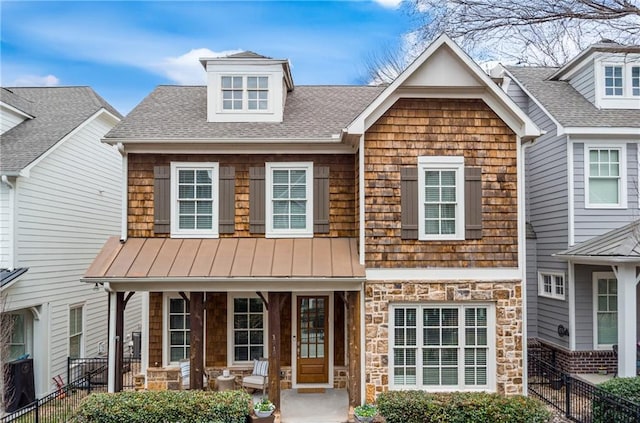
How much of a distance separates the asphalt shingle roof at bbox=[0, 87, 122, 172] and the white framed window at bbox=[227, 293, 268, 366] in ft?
19.3

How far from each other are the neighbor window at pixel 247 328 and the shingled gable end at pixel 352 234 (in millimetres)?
53

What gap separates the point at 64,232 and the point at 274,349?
296 inches

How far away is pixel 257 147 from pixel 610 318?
31.5 ft

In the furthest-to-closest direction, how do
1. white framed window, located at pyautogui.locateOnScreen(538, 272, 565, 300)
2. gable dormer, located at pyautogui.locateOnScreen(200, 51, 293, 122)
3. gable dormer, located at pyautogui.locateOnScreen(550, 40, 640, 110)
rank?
gable dormer, located at pyautogui.locateOnScreen(550, 40, 640, 110) < white framed window, located at pyautogui.locateOnScreen(538, 272, 565, 300) < gable dormer, located at pyautogui.locateOnScreen(200, 51, 293, 122)

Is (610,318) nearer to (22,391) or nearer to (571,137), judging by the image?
(571,137)

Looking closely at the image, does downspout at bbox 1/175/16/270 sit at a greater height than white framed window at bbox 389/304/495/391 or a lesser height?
greater

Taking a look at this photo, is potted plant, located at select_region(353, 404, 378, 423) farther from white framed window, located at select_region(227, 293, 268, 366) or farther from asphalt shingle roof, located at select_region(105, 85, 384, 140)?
asphalt shingle roof, located at select_region(105, 85, 384, 140)

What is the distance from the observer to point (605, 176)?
39.5 ft

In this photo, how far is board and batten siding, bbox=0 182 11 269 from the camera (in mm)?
11060

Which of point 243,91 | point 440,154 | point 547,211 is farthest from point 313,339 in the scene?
point 547,211

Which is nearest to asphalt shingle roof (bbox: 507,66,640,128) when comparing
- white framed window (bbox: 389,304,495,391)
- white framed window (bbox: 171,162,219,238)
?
white framed window (bbox: 389,304,495,391)

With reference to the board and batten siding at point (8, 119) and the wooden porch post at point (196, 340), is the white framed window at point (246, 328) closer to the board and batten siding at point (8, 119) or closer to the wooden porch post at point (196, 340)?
the wooden porch post at point (196, 340)

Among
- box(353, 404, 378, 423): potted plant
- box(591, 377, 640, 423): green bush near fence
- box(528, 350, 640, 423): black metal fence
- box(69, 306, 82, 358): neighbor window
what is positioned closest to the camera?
box(528, 350, 640, 423): black metal fence

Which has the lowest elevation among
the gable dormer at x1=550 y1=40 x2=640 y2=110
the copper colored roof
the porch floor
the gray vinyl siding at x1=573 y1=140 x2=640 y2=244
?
the porch floor
